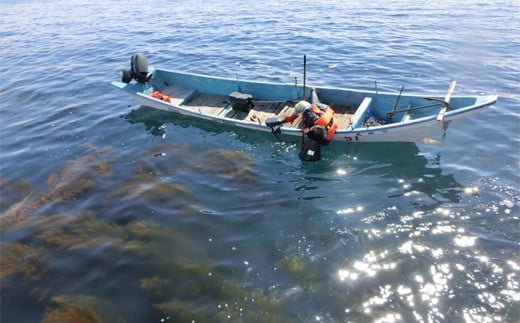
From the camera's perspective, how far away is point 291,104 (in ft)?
54.5

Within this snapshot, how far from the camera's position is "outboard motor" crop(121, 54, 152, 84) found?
17.9 m

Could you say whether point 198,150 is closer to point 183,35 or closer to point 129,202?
point 129,202

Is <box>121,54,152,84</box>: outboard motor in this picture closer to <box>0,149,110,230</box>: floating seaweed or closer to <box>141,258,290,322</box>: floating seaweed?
<box>0,149,110,230</box>: floating seaweed

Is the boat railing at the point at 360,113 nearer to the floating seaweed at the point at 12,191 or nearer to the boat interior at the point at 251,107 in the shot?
the boat interior at the point at 251,107

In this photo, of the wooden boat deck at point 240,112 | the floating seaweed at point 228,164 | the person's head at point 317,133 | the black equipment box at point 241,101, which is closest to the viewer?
the person's head at point 317,133

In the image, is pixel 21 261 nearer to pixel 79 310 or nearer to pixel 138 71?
pixel 79 310

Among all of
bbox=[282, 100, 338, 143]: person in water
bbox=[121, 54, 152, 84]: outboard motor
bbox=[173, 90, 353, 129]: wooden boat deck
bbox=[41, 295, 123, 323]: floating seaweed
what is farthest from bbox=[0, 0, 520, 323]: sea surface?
bbox=[121, 54, 152, 84]: outboard motor

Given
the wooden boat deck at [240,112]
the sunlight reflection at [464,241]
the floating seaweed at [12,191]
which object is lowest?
the floating seaweed at [12,191]

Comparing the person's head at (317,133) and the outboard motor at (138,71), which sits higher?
the outboard motor at (138,71)

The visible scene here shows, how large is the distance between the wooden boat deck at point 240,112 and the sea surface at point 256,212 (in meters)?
0.78

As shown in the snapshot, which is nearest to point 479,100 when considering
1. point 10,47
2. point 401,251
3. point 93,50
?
point 401,251

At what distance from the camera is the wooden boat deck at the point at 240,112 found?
607 inches

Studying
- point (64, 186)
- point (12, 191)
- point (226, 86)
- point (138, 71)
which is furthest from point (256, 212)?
point (138, 71)

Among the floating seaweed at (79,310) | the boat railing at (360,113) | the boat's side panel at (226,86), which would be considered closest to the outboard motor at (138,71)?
the boat's side panel at (226,86)
